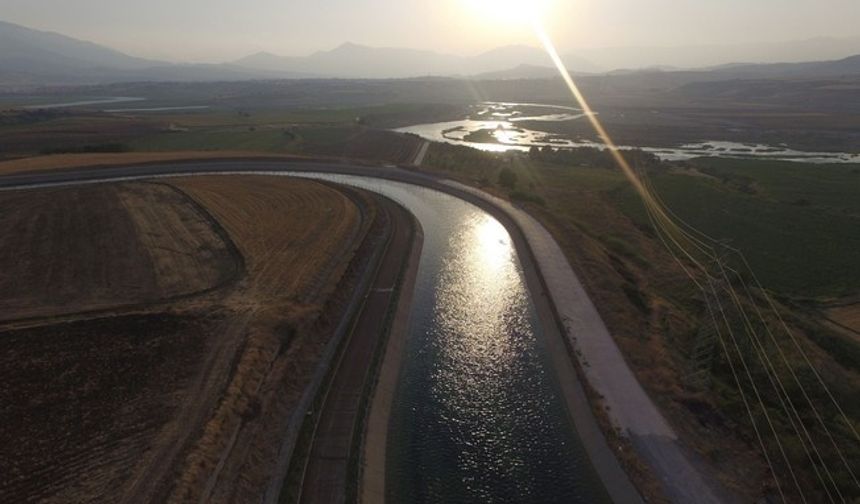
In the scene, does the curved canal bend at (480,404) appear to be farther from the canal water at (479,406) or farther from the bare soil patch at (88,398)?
the bare soil patch at (88,398)

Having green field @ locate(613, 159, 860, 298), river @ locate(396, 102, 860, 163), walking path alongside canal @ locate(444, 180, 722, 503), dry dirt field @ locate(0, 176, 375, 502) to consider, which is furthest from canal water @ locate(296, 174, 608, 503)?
river @ locate(396, 102, 860, 163)

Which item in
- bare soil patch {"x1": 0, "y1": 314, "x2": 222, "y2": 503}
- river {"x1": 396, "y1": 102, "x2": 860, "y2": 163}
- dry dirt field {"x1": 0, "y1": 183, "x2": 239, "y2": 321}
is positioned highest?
river {"x1": 396, "y1": 102, "x2": 860, "y2": 163}

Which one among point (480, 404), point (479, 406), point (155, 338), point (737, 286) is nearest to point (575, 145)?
point (737, 286)

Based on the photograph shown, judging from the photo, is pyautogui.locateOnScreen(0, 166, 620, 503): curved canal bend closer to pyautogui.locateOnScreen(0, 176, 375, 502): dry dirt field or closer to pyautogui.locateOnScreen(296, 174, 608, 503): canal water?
pyautogui.locateOnScreen(296, 174, 608, 503): canal water

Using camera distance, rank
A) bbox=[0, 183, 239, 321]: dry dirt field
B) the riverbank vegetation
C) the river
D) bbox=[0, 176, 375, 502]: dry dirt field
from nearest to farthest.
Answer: bbox=[0, 176, 375, 502]: dry dirt field → the riverbank vegetation → bbox=[0, 183, 239, 321]: dry dirt field → the river

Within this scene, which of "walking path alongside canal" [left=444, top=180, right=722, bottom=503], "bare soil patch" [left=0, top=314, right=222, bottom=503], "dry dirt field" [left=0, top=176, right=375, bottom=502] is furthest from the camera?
"walking path alongside canal" [left=444, top=180, right=722, bottom=503]

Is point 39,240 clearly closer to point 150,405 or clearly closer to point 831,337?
point 150,405

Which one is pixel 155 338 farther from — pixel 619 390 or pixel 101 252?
pixel 619 390
